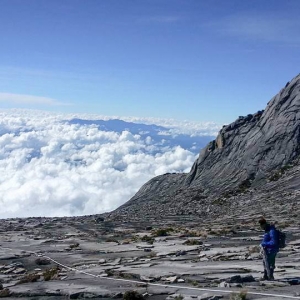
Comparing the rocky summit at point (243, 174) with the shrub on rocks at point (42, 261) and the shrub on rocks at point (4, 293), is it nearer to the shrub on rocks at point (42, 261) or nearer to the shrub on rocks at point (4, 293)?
the shrub on rocks at point (42, 261)

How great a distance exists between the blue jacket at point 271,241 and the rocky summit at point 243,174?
141 ft

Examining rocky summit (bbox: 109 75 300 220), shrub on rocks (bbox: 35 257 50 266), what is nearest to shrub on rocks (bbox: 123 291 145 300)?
shrub on rocks (bbox: 35 257 50 266)

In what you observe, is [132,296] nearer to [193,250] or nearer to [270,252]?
[270,252]

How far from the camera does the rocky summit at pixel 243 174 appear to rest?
77.2 meters

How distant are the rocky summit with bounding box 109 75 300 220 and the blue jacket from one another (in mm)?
43107

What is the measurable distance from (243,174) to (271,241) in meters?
76.3

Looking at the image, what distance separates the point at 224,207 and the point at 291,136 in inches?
1033

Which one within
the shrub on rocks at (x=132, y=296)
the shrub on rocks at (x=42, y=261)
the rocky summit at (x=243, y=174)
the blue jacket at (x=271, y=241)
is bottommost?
the shrub on rocks at (x=132, y=296)

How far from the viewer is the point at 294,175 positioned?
80875 mm

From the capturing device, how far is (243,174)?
3780 inches

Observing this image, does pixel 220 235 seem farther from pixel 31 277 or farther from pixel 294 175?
pixel 294 175

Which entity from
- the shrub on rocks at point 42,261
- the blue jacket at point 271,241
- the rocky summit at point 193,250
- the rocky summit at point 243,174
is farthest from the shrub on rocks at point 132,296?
the rocky summit at point 243,174

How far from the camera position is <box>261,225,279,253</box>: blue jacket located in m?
20.8

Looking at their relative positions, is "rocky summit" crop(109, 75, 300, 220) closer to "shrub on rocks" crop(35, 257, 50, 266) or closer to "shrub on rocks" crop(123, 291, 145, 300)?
"shrub on rocks" crop(35, 257, 50, 266)
